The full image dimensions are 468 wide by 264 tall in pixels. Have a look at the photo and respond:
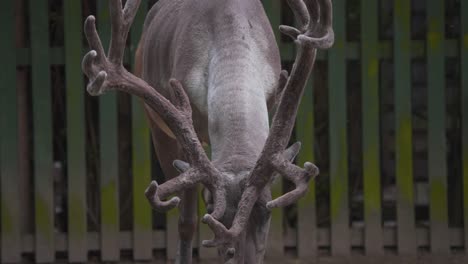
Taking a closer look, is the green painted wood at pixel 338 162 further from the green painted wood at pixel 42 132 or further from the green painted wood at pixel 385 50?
the green painted wood at pixel 42 132

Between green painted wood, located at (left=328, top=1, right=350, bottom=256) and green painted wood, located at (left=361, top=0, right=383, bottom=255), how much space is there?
0.46ft

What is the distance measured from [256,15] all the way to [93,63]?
1.25 metres

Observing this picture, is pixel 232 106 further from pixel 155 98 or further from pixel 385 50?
pixel 385 50

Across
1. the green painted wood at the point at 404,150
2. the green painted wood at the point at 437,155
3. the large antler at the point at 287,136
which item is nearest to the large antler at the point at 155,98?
the large antler at the point at 287,136

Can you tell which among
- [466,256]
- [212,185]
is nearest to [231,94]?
[212,185]

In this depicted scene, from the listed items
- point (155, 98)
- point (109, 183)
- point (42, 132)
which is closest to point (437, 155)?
point (109, 183)

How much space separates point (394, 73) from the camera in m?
7.49

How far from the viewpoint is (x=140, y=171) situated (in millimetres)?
7418

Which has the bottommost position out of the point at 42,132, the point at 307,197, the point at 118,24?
the point at 307,197

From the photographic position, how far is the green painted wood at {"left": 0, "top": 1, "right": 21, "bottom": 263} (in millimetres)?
7348

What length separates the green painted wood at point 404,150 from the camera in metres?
7.48

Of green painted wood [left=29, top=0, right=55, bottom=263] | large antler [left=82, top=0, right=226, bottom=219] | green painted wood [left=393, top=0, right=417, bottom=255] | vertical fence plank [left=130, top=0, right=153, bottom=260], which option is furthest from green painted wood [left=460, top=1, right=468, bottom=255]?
large antler [left=82, top=0, right=226, bottom=219]

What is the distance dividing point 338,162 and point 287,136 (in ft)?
10.3

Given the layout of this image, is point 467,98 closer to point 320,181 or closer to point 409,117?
point 409,117
